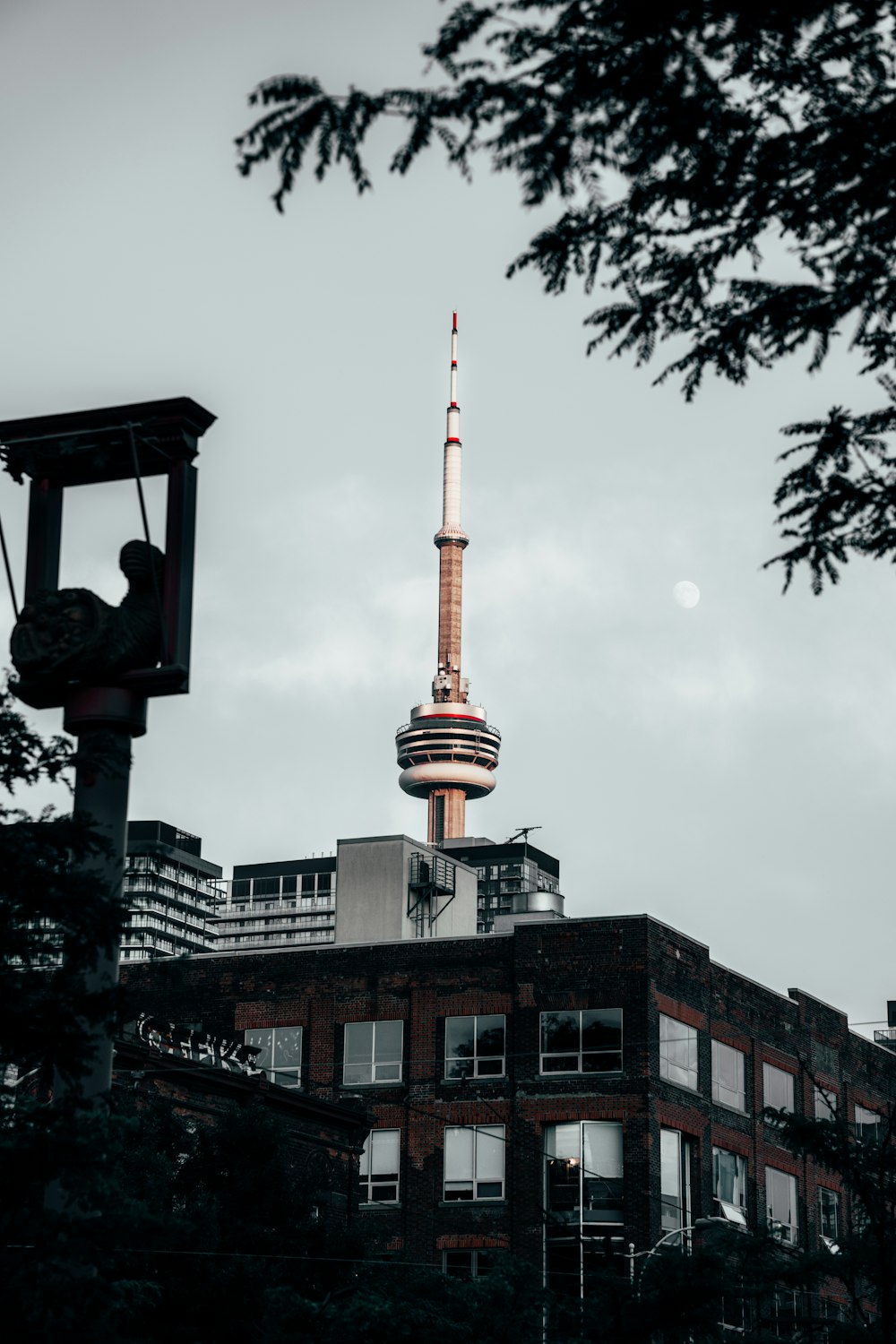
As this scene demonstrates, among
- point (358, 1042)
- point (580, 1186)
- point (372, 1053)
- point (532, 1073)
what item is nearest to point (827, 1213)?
point (580, 1186)

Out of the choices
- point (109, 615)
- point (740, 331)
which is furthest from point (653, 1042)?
point (740, 331)

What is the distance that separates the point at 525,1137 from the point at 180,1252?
27712mm

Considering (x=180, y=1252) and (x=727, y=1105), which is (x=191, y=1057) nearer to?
(x=180, y=1252)

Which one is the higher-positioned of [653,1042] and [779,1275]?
[653,1042]

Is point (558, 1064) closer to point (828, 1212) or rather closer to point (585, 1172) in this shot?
point (585, 1172)

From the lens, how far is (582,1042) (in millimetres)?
59594

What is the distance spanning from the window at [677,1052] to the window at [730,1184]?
105 inches

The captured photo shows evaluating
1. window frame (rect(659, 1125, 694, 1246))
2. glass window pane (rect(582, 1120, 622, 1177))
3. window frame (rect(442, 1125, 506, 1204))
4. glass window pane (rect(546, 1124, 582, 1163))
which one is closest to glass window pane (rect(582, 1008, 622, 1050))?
glass window pane (rect(582, 1120, 622, 1177))

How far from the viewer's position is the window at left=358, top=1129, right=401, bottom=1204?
60.3 m

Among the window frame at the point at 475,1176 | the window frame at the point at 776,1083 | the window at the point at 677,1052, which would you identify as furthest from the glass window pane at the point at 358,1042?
the window frame at the point at 776,1083

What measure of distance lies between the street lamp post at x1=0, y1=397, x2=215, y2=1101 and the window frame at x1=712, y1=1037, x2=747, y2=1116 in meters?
43.4

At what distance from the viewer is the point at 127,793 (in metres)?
21.2

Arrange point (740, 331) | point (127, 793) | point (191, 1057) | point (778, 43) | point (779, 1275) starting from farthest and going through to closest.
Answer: point (191, 1057) → point (779, 1275) → point (127, 793) → point (740, 331) → point (778, 43)

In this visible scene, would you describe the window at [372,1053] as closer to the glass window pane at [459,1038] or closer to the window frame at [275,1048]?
the window frame at [275,1048]
